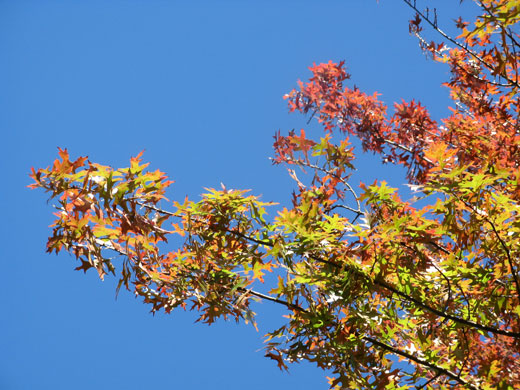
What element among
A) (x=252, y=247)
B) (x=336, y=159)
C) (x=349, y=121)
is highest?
(x=349, y=121)

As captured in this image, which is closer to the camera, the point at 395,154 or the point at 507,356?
the point at 507,356

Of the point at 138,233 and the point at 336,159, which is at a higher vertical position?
the point at 336,159

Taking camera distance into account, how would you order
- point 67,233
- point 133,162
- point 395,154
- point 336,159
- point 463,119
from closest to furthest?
point 133,162
point 67,233
point 336,159
point 463,119
point 395,154

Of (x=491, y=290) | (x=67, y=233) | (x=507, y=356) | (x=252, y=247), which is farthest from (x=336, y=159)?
(x=507, y=356)

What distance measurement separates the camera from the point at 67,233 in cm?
381

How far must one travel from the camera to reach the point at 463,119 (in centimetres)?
665

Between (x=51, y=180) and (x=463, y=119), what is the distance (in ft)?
16.8

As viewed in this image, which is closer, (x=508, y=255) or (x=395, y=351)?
(x=508, y=255)

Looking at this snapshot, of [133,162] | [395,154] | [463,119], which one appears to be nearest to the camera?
[133,162]

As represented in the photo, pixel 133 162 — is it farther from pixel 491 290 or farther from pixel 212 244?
pixel 491 290

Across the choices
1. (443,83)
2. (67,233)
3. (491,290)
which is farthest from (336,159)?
(443,83)

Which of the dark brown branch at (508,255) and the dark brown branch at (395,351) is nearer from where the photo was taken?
the dark brown branch at (508,255)

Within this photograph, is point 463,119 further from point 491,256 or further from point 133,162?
point 133,162

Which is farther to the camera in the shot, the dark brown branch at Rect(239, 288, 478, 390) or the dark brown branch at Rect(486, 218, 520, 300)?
the dark brown branch at Rect(239, 288, 478, 390)
